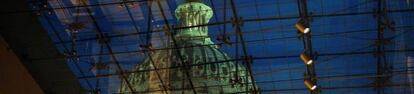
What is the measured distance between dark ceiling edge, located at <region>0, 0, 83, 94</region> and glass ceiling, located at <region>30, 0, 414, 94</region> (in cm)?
23

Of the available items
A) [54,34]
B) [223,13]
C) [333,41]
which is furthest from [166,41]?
[333,41]

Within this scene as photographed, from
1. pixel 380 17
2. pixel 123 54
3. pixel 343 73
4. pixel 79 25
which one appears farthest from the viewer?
pixel 343 73

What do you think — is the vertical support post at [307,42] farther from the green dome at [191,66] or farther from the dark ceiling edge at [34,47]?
the dark ceiling edge at [34,47]

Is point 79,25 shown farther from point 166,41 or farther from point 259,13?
point 259,13

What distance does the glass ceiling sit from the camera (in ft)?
59.1

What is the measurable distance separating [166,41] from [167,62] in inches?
53.0

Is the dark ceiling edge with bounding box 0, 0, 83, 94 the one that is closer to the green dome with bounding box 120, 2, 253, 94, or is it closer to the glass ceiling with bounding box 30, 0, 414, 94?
the glass ceiling with bounding box 30, 0, 414, 94

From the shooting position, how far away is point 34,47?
19.0 meters

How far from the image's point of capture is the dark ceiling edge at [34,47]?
60.5 feet

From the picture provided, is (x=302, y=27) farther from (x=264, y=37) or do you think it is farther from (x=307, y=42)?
(x=264, y=37)

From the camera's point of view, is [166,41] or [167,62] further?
[167,62]

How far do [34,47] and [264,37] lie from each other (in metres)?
4.96

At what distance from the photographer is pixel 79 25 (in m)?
18.3

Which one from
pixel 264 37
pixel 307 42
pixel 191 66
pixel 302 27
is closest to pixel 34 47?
pixel 191 66
